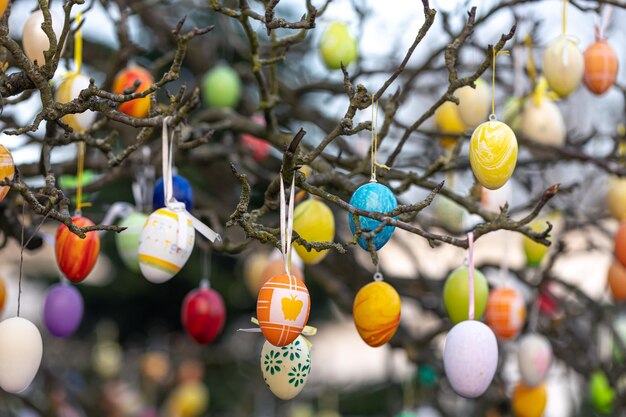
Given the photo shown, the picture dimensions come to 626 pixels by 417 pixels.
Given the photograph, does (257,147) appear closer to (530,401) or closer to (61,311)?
(61,311)

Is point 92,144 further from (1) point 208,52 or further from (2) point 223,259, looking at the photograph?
(2) point 223,259

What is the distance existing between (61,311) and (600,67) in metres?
1.85

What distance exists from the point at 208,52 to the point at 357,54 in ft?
3.72

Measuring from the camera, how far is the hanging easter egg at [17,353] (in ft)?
6.32

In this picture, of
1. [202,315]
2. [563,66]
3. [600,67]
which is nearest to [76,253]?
[202,315]

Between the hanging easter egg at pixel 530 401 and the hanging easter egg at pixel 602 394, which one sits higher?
the hanging easter egg at pixel 530 401

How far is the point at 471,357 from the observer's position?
2.01 metres

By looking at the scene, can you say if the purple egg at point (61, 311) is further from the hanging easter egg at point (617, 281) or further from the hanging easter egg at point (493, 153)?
the hanging easter egg at point (617, 281)

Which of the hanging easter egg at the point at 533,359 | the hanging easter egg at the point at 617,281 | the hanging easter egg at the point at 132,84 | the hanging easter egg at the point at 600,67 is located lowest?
the hanging easter egg at the point at 533,359

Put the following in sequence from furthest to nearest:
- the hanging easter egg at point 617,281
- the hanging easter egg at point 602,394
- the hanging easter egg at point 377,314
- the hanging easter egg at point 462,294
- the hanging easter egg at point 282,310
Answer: the hanging easter egg at point 602,394 → the hanging easter egg at point 617,281 → the hanging easter egg at point 462,294 → the hanging easter egg at point 377,314 → the hanging easter egg at point 282,310

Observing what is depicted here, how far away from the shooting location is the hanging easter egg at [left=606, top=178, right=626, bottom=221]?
3.18 meters

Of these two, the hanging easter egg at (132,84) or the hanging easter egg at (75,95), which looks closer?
the hanging easter egg at (75,95)

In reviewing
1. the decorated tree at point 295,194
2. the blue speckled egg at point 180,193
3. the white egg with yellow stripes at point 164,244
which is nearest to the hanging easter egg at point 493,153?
the decorated tree at point 295,194

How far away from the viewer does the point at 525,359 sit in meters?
2.97
